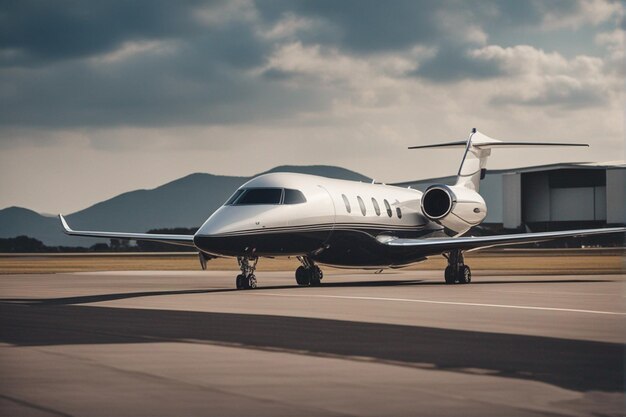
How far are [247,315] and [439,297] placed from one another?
7.23 m

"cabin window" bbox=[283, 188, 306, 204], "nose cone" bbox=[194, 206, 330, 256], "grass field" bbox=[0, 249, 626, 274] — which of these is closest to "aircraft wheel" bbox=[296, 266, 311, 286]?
"nose cone" bbox=[194, 206, 330, 256]

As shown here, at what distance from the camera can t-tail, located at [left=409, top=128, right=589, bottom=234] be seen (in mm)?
36156

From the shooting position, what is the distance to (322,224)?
3023 centimetres

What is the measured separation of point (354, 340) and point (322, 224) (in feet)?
55.1

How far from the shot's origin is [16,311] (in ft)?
63.6

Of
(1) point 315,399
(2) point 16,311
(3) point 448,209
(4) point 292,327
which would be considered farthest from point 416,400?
(3) point 448,209

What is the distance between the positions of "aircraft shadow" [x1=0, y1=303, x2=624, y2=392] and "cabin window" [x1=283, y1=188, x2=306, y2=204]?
10.8 m

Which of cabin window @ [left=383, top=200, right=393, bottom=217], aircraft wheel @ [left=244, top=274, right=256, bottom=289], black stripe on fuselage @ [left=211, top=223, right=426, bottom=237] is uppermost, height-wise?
cabin window @ [left=383, top=200, right=393, bottom=217]

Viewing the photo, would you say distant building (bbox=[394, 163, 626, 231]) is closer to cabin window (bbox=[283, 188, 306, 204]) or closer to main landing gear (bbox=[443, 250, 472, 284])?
main landing gear (bbox=[443, 250, 472, 284])

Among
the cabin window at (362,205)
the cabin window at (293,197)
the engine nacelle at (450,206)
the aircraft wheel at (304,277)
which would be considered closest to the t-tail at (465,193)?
the engine nacelle at (450,206)

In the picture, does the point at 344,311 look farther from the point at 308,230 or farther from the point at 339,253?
the point at 339,253

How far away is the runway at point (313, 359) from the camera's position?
8305 millimetres

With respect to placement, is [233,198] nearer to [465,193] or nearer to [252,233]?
[252,233]

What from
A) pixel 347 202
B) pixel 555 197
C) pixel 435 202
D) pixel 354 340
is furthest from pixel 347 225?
pixel 555 197
